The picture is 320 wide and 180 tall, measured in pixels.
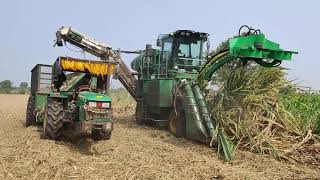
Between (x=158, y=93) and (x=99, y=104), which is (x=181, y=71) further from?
(x=99, y=104)

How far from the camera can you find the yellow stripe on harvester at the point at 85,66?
31.1 feet

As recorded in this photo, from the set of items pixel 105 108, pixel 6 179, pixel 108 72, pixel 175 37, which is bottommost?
pixel 6 179

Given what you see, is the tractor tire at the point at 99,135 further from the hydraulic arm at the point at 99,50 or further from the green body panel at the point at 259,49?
the hydraulic arm at the point at 99,50

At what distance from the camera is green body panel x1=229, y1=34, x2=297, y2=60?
26.2 feet

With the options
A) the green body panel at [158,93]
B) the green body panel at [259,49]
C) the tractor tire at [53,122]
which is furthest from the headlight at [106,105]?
the green body panel at [158,93]

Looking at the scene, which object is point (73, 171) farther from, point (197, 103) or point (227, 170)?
point (197, 103)

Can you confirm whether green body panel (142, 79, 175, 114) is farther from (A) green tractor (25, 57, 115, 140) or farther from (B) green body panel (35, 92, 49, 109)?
(B) green body panel (35, 92, 49, 109)

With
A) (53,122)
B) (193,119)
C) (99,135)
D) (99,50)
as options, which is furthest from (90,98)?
(99,50)

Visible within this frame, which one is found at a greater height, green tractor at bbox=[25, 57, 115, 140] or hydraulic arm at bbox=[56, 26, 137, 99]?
hydraulic arm at bbox=[56, 26, 137, 99]

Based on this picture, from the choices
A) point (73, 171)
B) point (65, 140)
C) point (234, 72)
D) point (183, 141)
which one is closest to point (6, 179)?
point (73, 171)

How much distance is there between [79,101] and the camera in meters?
9.03

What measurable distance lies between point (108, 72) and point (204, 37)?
12.3ft

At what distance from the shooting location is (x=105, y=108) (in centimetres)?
863

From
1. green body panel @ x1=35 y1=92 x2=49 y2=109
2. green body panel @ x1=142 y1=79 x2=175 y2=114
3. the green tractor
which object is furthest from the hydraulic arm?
the green tractor
